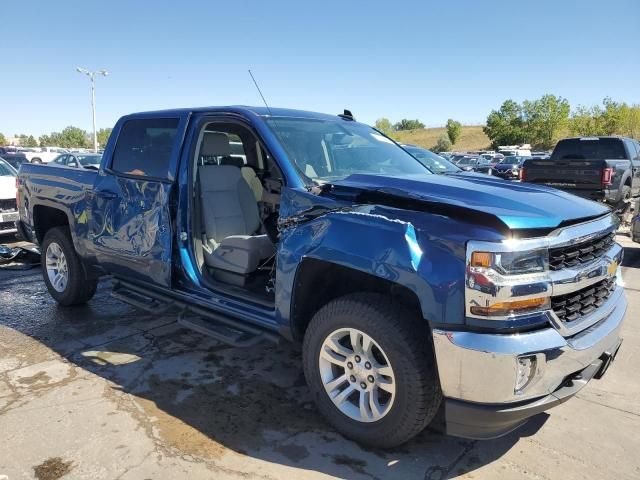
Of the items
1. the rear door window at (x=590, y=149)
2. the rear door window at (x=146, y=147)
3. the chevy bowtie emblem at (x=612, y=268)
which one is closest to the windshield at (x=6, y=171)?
the rear door window at (x=146, y=147)

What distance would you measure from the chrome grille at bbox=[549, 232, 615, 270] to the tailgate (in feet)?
28.0

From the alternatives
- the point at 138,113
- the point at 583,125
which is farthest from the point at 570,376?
the point at 583,125

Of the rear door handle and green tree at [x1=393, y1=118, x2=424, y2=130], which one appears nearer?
the rear door handle

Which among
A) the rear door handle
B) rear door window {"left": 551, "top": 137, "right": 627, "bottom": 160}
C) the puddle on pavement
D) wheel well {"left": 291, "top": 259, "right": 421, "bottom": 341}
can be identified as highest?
rear door window {"left": 551, "top": 137, "right": 627, "bottom": 160}

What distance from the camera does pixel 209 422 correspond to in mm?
3186

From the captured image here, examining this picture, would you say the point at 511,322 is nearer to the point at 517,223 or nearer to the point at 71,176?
the point at 517,223

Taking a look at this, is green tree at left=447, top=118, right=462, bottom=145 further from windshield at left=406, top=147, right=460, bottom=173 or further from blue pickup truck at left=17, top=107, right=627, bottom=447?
blue pickup truck at left=17, top=107, right=627, bottom=447

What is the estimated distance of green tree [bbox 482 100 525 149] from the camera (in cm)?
6856

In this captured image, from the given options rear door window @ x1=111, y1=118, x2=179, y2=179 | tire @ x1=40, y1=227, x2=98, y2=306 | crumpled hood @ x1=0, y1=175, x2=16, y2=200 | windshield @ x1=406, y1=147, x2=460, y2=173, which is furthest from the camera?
windshield @ x1=406, y1=147, x2=460, y2=173

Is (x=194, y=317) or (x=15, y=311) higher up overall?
(x=194, y=317)

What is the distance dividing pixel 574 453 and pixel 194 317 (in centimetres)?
275

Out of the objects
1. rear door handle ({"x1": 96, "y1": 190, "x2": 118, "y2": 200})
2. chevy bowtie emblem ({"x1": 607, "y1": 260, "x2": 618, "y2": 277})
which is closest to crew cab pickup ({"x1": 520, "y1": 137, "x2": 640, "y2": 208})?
chevy bowtie emblem ({"x1": 607, "y1": 260, "x2": 618, "y2": 277})

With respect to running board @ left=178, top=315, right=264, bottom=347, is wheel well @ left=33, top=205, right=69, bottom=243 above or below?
above

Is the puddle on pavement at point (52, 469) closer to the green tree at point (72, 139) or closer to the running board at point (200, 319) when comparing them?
the running board at point (200, 319)
